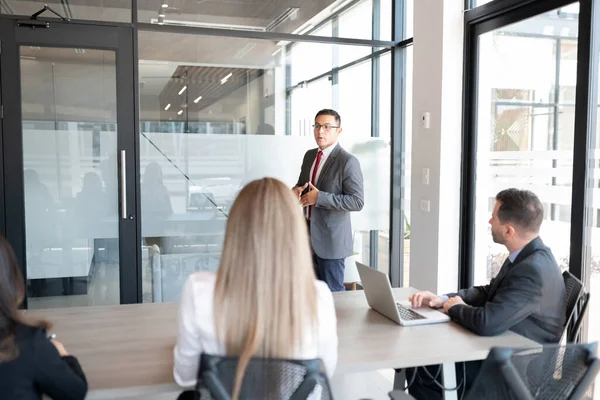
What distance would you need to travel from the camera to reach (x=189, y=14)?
466 cm

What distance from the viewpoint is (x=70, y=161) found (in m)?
4.47

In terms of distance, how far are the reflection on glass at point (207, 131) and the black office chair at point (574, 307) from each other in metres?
2.90

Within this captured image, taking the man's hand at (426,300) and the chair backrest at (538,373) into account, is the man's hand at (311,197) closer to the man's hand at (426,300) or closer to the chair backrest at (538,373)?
the man's hand at (426,300)

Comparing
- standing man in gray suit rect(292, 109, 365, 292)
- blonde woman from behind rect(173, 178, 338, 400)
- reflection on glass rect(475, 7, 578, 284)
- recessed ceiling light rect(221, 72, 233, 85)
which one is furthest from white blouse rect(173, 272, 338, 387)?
recessed ceiling light rect(221, 72, 233, 85)

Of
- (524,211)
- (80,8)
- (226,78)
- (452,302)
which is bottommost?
(452,302)

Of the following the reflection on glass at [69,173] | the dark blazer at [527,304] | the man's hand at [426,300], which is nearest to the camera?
the dark blazer at [527,304]

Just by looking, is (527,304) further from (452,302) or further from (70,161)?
(70,161)

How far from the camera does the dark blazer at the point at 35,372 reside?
1536 mm

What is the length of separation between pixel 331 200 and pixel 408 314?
67.7 inches

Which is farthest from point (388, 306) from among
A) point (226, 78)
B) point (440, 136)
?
point (226, 78)

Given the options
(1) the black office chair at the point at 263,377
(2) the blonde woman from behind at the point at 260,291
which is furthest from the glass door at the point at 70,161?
(1) the black office chair at the point at 263,377

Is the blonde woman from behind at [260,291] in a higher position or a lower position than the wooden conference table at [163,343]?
higher

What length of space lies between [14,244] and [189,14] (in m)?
2.15

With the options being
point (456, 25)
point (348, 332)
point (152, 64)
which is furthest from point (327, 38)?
point (348, 332)
